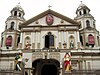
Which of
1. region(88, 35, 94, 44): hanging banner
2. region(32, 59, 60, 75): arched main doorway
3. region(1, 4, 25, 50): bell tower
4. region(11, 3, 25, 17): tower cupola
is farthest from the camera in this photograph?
Answer: region(11, 3, 25, 17): tower cupola

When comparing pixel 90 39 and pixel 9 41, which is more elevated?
pixel 90 39

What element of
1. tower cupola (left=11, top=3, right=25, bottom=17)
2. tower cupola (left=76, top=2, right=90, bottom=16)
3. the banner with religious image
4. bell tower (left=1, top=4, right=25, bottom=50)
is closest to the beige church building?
bell tower (left=1, top=4, right=25, bottom=50)

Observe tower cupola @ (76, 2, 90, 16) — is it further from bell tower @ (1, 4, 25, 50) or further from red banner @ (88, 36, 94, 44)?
bell tower @ (1, 4, 25, 50)

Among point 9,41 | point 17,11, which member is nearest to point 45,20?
point 9,41

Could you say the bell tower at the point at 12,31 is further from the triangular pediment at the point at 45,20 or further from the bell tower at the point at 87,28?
the bell tower at the point at 87,28

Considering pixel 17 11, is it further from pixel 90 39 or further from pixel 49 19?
pixel 90 39

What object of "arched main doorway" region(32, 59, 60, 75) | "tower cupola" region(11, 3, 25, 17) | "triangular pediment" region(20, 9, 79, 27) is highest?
"tower cupola" region(11, 3, 25, 17)

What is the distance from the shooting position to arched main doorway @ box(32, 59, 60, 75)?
3616 cm

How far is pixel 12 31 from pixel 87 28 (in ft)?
53.9

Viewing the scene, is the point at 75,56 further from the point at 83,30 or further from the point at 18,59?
the point at 18,59

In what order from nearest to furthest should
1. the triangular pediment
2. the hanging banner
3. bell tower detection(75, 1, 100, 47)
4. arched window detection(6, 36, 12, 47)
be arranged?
the triangular pediment
the hanging banner
bell tower detection(75, 1, 100, 47)
arched window detection(6, 36, 12, 47)

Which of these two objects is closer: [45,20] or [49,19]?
[49,19]

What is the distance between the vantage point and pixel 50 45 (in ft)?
124

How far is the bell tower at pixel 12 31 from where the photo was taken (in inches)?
1689
